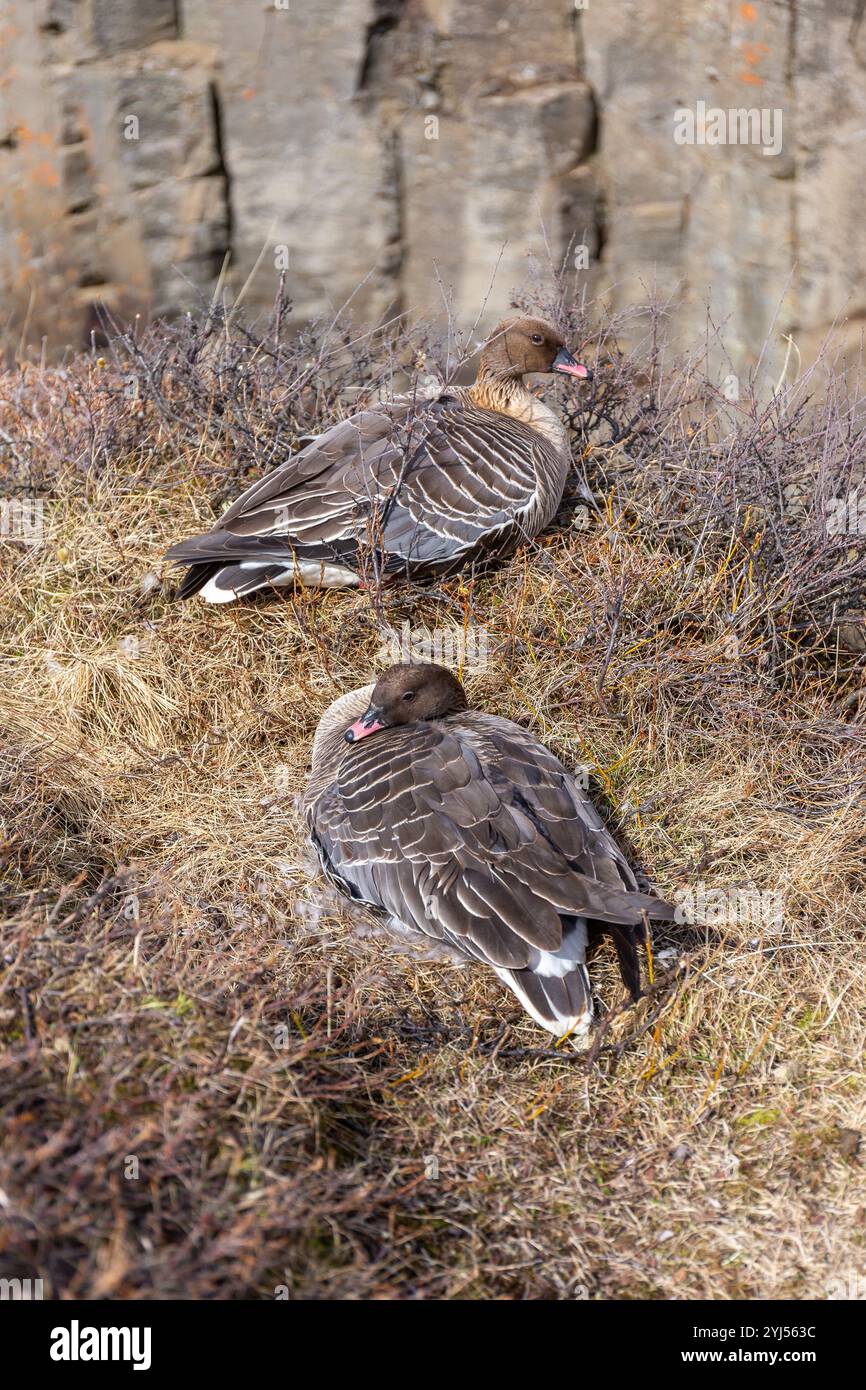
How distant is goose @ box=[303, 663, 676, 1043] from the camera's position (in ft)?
11.5

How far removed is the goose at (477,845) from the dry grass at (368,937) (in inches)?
8.0

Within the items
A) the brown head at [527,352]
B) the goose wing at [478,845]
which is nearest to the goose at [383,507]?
the brown head at [527,352]

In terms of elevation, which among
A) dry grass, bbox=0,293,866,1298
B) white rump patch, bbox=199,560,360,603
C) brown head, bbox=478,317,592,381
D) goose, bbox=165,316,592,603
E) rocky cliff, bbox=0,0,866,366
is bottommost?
dry grass, bbox=0,293,866,1298

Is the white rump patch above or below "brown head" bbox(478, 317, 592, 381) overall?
below

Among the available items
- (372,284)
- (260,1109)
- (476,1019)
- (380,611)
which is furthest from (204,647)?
(372,284)

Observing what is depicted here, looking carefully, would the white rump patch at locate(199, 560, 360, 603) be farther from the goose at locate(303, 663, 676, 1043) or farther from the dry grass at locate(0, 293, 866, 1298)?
the goose at locate(303, 663, 676, 1043)

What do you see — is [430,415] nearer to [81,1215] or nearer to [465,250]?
[81,1215]

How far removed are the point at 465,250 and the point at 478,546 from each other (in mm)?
6496

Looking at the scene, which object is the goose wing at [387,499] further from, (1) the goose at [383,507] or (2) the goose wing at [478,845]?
(2) the goose wing at [478,845]

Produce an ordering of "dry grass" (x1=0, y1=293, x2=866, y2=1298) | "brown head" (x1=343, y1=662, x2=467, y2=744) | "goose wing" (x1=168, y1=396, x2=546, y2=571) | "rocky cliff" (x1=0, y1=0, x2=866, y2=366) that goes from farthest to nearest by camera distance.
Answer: "rocky cliff" (x1=0, y1=0, x2=866, y2=366) → "goose wing" (x1=168, y1=396, x2=546, y2=571) → "brown head" (x1=343, y1=662, x2=467, y2=744) → "dry grass" (x1=0, y1=293, x2=866, y2=1298)

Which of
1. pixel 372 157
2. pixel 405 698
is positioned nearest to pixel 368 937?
pixel 405 698

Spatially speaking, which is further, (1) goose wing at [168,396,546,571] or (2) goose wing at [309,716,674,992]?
(1) goose wing at [168,396,546,571]

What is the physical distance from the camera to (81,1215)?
2.52m

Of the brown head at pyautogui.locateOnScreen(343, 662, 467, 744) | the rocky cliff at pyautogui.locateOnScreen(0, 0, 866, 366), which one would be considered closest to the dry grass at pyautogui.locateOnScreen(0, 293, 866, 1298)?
the brown head at pyautogui.locateOnScreen(343, 662, 467, 744)
